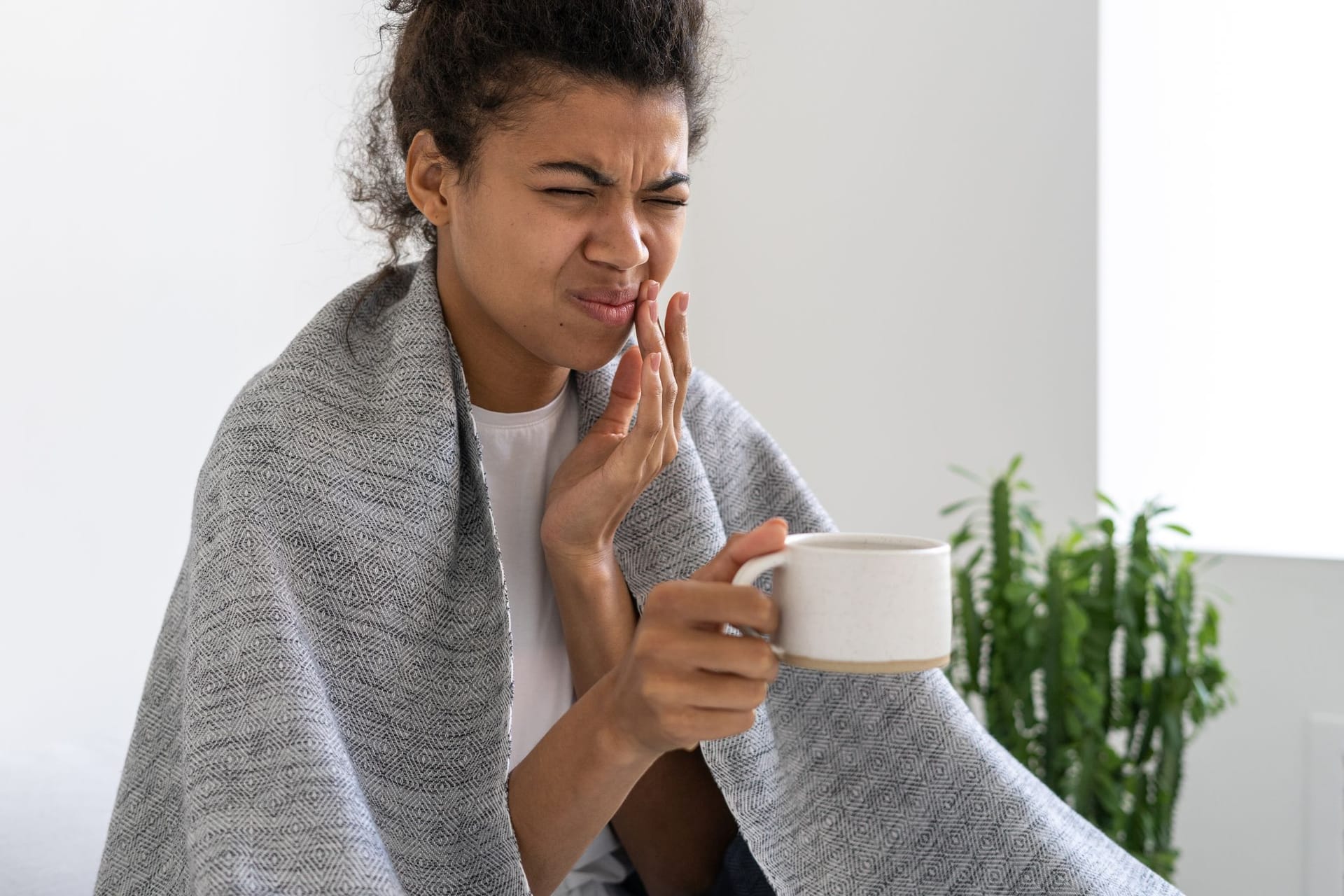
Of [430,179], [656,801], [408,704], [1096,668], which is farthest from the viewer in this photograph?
[1096,668]

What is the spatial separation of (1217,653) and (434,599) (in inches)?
67.4

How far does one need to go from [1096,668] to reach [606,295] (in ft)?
3.84

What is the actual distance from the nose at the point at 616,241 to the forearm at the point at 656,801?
1.03ft

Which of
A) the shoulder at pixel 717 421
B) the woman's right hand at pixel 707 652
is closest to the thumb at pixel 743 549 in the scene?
the woman's right hand at pixel 707 652

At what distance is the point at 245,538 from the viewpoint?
3.08 feet

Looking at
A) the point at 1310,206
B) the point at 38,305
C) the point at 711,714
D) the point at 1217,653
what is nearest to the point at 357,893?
the point at 711,714

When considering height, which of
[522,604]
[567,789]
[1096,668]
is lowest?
[1096,668]

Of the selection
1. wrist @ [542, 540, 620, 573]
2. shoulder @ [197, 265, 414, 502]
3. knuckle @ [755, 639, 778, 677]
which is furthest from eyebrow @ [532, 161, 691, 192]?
knuckle @ [755, 639, 778, 677]

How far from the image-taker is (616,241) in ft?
3.38

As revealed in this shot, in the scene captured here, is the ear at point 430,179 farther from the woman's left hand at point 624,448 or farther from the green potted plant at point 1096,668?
the green potted plant at point 1096,668

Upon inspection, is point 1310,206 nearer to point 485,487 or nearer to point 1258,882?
point 1258,882

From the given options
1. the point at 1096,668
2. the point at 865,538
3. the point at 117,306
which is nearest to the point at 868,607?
the point at 865,538

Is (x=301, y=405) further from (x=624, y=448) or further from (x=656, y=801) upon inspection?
(x=656, y=801)

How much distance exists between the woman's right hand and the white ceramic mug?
34 mm
